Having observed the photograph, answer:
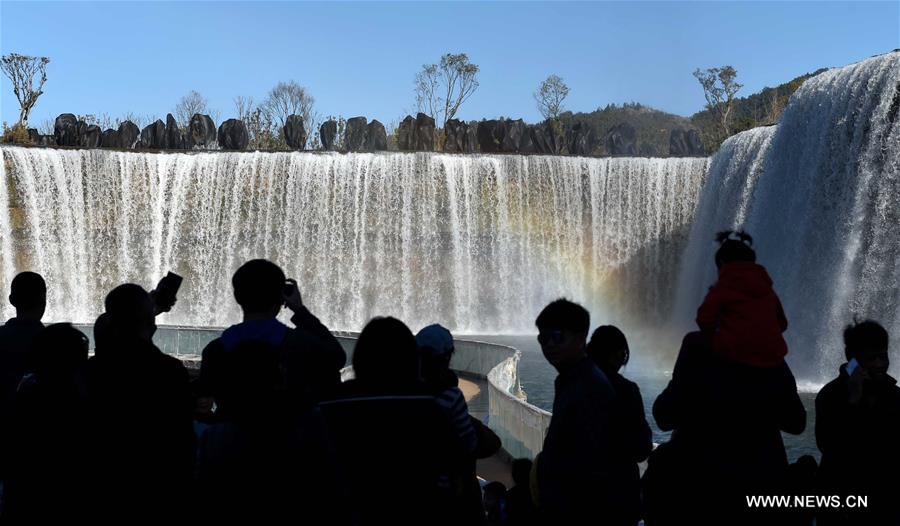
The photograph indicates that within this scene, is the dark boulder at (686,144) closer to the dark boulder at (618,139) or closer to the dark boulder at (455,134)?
the dark boulder at (618,139)

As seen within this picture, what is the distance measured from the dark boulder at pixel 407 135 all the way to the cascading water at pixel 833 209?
63.9ft

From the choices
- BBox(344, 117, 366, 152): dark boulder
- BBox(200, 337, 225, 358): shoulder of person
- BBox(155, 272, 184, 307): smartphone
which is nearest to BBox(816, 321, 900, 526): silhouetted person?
BBox(200, 337, 225, 358): shoulder of person

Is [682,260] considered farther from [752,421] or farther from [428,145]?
[752,421]

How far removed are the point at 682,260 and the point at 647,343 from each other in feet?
19.3

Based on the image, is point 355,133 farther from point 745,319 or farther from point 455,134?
point 745,319

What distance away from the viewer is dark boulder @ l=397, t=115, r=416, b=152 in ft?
124

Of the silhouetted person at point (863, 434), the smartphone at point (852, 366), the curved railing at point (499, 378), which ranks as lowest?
the curved railing at point (499, 378)

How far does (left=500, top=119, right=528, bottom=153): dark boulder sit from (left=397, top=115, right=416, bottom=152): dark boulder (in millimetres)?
3805

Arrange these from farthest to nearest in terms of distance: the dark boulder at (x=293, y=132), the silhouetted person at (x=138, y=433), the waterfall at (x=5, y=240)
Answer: the dark boulder at (x=293, y=132), the waterfall at (x=5, y=240), the silhouetted person at (x=138, y=433)

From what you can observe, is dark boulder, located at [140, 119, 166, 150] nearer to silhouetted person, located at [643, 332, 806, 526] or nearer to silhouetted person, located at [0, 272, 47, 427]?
silhouetted person, located at [0, 272, 47, 427]

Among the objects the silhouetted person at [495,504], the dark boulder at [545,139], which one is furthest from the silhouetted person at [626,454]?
the dark boulder at [545,139]

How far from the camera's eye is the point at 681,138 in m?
40.8

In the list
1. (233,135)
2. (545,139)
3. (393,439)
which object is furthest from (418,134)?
Result: (393,439)

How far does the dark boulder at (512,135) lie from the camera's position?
3947 cm
